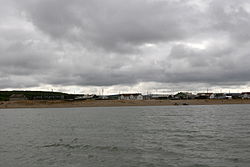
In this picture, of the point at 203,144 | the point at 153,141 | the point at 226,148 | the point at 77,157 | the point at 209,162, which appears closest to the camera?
the point at 209,162

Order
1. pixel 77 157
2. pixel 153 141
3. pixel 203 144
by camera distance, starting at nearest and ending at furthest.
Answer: pixel 77 157
pixel 203 144
pixel 153 141

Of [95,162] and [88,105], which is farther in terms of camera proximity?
[88,105]

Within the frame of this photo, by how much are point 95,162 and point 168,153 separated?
19.2 ft

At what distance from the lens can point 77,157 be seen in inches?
873

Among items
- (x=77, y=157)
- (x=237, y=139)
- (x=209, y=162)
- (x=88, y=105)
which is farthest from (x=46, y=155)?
(x=88, y=105)

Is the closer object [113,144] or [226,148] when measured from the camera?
[226,148]

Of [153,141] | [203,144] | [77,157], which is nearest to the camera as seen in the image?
[77,157]

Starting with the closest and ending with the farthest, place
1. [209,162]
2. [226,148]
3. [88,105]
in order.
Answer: [209,162] → [226,148] → [88,105]

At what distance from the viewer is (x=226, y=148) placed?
24.1 meters

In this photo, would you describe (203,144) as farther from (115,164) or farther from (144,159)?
(115,164)

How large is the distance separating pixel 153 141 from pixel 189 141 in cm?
344

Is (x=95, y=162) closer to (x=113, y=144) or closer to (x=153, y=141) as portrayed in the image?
(x=113, y=144)

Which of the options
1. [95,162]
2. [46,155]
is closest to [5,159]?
[46,155]

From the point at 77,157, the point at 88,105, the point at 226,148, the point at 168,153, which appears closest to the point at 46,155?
the point at 77,157
